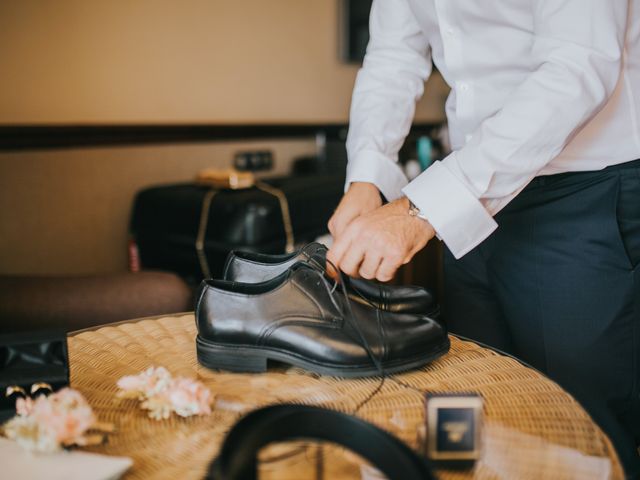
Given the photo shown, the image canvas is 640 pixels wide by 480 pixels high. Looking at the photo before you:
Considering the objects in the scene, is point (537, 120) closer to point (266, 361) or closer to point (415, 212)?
point (415, 212)

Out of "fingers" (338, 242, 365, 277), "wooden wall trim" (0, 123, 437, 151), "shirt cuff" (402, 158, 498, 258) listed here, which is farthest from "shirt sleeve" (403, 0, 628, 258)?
"wooden wall trim" (0, 123, 437, 151)

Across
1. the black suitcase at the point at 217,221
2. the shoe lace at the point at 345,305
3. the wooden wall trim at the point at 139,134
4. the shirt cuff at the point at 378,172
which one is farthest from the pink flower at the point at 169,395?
the wooden wall trim at the point at 139,134

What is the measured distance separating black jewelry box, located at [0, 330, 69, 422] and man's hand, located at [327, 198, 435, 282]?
38 cm

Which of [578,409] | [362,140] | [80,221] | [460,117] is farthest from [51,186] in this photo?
Answer: [578,409]

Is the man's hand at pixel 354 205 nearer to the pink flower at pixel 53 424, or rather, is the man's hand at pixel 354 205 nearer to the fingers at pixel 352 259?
the fingers at pixel 352 259

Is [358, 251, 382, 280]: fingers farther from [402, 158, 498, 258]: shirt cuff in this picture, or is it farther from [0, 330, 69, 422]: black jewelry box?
[0, 330, 69, 422]: black jewelry box

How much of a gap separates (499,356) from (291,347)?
0.33 meters

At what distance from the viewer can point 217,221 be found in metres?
2.02

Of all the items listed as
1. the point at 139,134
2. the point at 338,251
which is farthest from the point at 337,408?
the point at 139,134

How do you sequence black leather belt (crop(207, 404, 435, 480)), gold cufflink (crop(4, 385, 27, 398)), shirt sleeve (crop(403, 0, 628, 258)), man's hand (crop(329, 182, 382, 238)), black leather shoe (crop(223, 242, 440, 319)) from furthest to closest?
1. man's hand (crop(329, 182, 382, 238))
2. black leather shoe (crop(223, 242, 440, 319))
3. shirt sleeve (crop(403, 0, 628, 258))
4. gold cufflink (crop(4, 385, 27, 398))
5. black leather belt (crop(207, 404, 435, 480))

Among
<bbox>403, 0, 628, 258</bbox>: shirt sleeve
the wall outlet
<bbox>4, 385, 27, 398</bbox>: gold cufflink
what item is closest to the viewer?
<bbox>4, 385, 27, 398</bbox>: gold cufflink

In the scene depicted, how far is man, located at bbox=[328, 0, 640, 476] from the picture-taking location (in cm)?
85

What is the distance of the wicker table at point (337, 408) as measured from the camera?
0.66m

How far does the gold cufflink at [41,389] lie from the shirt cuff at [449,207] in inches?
21.3
